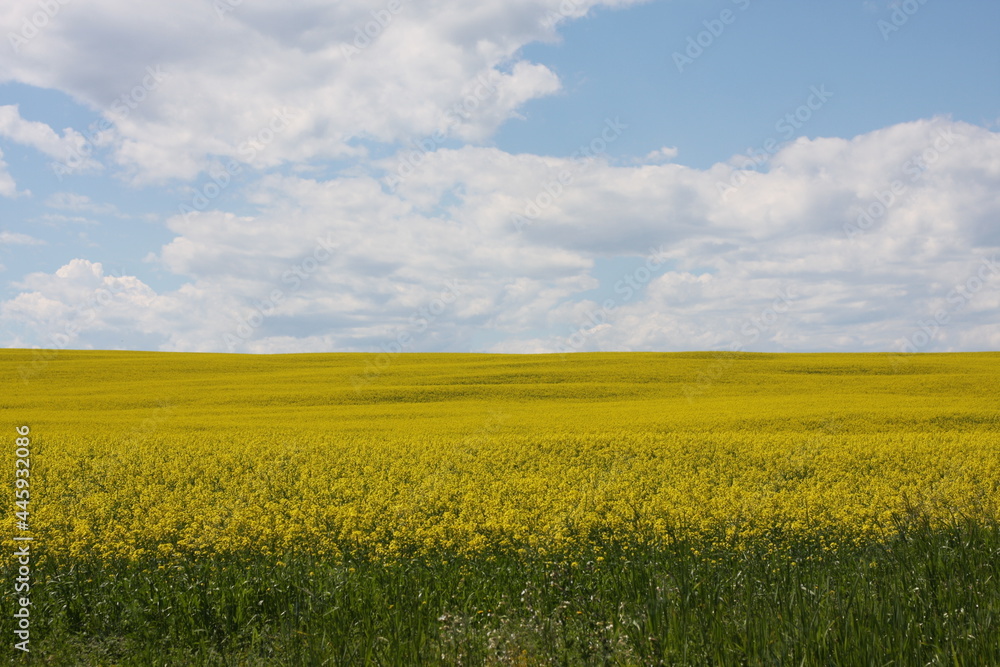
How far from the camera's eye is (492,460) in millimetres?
14344

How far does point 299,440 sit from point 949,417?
19.6 metres

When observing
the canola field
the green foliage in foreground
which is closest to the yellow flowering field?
the canola field

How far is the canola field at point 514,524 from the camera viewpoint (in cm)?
369

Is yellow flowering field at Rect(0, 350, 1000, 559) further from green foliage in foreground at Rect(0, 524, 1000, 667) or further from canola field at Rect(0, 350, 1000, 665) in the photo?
green foliage in foreground at Rect(0, 524, 1000, 667)

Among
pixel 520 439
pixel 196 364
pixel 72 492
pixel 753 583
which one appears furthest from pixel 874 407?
pixel 196 364

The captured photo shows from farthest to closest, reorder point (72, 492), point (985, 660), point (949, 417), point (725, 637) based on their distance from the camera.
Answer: point (949, 417), point (72, 492), point (725, 637), point (985, 660)

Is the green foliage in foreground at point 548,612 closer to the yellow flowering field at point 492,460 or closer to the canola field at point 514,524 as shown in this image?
the canola field at point 514,524

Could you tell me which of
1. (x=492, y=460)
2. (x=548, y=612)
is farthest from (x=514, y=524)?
(x=492, y=460)

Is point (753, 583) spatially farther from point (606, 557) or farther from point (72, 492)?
point (72, 492)

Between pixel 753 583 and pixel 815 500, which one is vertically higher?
pixel 753 583

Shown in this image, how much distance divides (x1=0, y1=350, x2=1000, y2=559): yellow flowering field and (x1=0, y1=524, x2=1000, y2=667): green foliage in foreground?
68 centimetres

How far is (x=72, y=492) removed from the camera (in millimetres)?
12109

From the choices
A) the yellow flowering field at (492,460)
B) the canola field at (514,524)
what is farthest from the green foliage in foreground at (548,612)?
the yellow flowering field at (492,460)

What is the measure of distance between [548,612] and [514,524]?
4.38 metres
